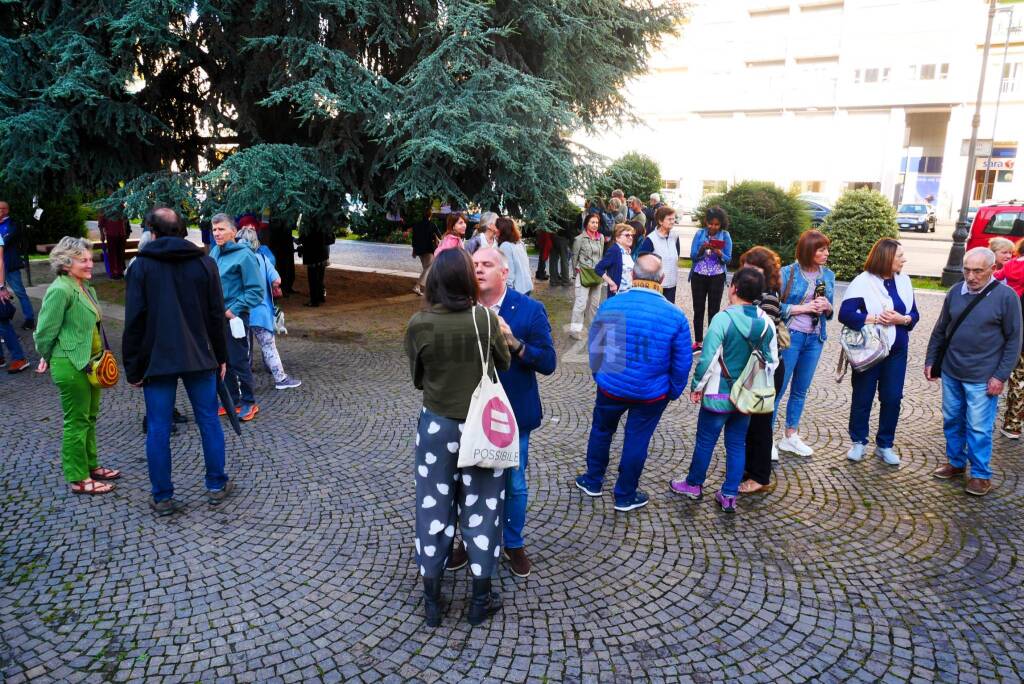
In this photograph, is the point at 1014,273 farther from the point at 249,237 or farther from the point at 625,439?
the point at 249,237

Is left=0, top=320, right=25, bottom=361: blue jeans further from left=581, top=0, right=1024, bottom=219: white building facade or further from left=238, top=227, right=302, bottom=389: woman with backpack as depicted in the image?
left=581, top=0, right=1024, bottom=219: white building facade

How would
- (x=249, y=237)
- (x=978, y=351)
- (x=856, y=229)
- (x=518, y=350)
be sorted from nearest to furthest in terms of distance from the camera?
(x=518, y=350) → (x=978, y=351) → (x=249, y=237) → (x=856, y=229)

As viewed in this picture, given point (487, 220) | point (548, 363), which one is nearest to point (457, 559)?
point (548, 363)

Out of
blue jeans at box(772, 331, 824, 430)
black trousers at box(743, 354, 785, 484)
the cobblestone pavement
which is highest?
blue jeans at box(772, 331, 824, 430)

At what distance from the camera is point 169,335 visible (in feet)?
14.3

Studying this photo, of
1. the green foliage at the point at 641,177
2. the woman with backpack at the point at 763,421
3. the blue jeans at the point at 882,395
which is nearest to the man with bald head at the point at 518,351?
the woman with backpack at the point at 763,421

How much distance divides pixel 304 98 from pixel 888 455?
8.38 meters

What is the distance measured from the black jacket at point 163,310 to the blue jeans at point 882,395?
16.6ft

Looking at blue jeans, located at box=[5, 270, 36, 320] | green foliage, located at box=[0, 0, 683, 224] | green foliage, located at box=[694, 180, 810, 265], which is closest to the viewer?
blue jeans, located at box=[5, 270, 36, 320]

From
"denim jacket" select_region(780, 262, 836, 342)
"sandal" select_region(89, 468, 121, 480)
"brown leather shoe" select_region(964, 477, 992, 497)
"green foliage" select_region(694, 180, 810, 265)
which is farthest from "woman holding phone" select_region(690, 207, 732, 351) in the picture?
"green foliage" select_region(694, 180, 810, 265)

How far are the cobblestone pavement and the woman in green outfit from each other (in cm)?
27

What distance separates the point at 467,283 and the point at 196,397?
2529 mm

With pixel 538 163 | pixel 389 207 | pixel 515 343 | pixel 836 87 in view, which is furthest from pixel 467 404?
pixel 836 87

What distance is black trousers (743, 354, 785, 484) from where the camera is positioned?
4852 millimetres
